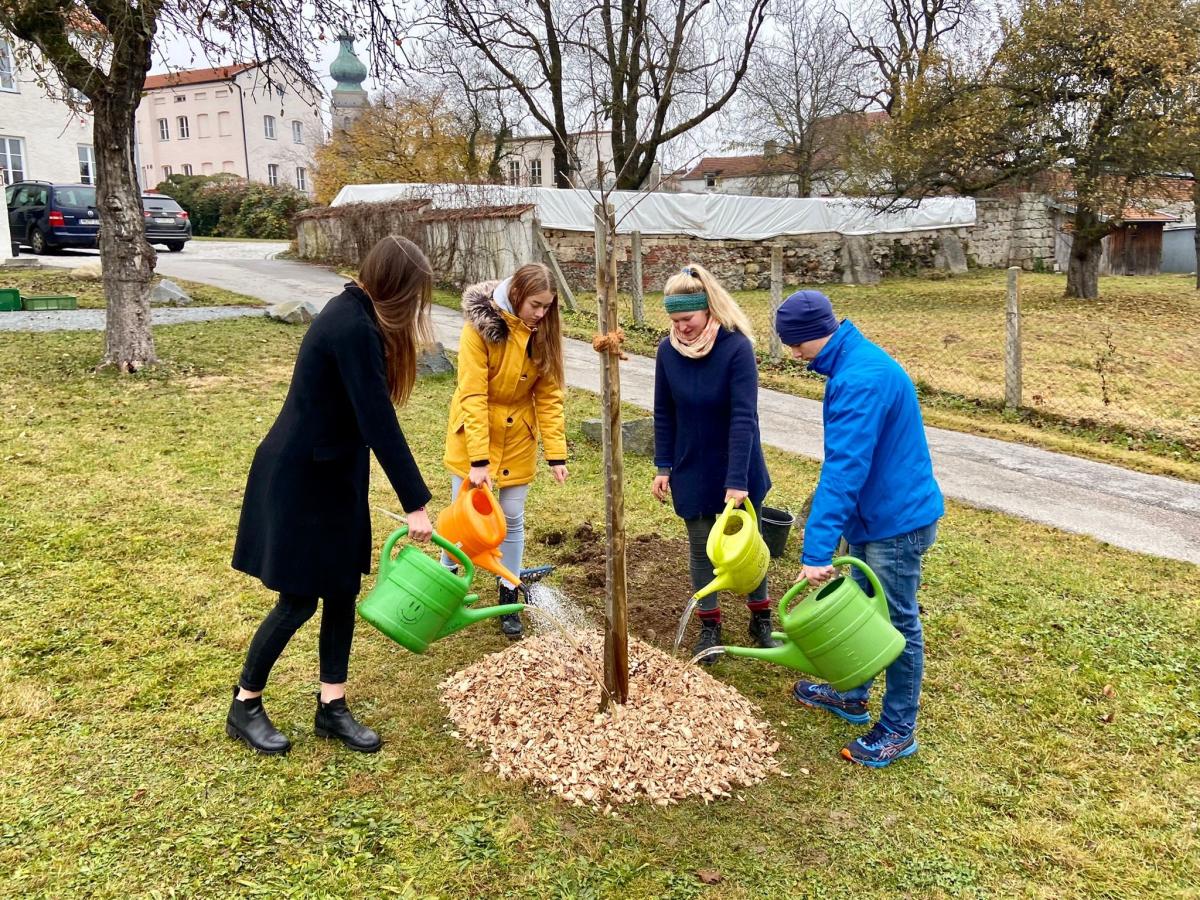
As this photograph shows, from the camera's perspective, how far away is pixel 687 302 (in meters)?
3.29

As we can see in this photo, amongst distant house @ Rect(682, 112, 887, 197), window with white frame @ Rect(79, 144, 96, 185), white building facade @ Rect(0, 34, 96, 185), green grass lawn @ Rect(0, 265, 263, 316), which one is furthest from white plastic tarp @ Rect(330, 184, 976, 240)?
window with white frame @ Rect(79, 144, 96, 185)

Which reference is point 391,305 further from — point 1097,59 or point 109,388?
point 1097,59

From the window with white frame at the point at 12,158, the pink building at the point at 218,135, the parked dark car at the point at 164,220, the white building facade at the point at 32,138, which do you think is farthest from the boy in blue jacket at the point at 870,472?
the pink building at the point at 218,135

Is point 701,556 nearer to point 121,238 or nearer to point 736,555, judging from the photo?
point 736,555

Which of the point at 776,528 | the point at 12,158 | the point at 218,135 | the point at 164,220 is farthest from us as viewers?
the point at 218,135

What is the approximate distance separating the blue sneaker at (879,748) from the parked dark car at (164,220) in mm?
20937

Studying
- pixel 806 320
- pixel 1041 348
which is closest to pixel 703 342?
pixel 806 320

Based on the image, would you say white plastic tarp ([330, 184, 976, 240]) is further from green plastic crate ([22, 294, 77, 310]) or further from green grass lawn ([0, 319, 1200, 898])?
green grass lawn ([0, 319, 1200, 898])

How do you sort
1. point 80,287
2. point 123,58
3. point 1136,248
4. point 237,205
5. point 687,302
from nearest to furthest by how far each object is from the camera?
point 687,302
point 123,58
point 80,287
point 237,205
point 1136,248

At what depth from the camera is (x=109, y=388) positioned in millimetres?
7891

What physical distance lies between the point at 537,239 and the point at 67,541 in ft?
35.8

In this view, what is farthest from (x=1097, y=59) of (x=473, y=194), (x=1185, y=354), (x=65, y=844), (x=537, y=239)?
(x=65, y=844)

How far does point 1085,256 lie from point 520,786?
18.2m

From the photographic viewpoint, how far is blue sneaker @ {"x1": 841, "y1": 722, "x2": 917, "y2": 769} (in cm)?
297
